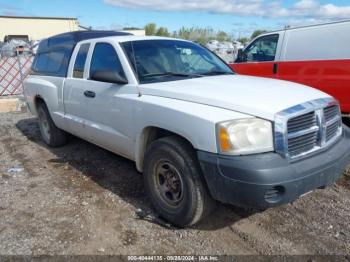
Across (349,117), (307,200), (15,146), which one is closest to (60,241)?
(307,200)

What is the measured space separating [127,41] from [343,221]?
308cm

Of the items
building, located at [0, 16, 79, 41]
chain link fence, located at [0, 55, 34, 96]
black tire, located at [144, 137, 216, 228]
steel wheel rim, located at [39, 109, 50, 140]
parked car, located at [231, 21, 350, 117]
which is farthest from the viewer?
building, located at [0, 16, 79, 41]

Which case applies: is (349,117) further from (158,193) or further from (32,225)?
(32,225)

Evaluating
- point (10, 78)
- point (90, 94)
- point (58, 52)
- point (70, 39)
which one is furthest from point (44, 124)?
point (10, 78)

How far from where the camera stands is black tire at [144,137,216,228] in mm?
3076

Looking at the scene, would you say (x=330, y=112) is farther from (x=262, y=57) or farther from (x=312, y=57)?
(x=262, y=57)

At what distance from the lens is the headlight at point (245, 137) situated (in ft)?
9.11

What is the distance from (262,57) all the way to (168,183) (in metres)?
4.47

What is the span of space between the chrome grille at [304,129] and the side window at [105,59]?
1892 mm

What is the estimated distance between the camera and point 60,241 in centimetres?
325

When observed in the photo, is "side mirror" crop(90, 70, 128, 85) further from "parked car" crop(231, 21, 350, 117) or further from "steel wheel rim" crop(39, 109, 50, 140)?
"parked car" crop(231, 21, 350, 117)

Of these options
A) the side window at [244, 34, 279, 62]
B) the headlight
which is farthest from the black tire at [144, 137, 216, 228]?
the side window at [244, 34, 279, 62]

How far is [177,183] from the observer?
11.0ft

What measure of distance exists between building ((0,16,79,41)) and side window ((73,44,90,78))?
41.2m
